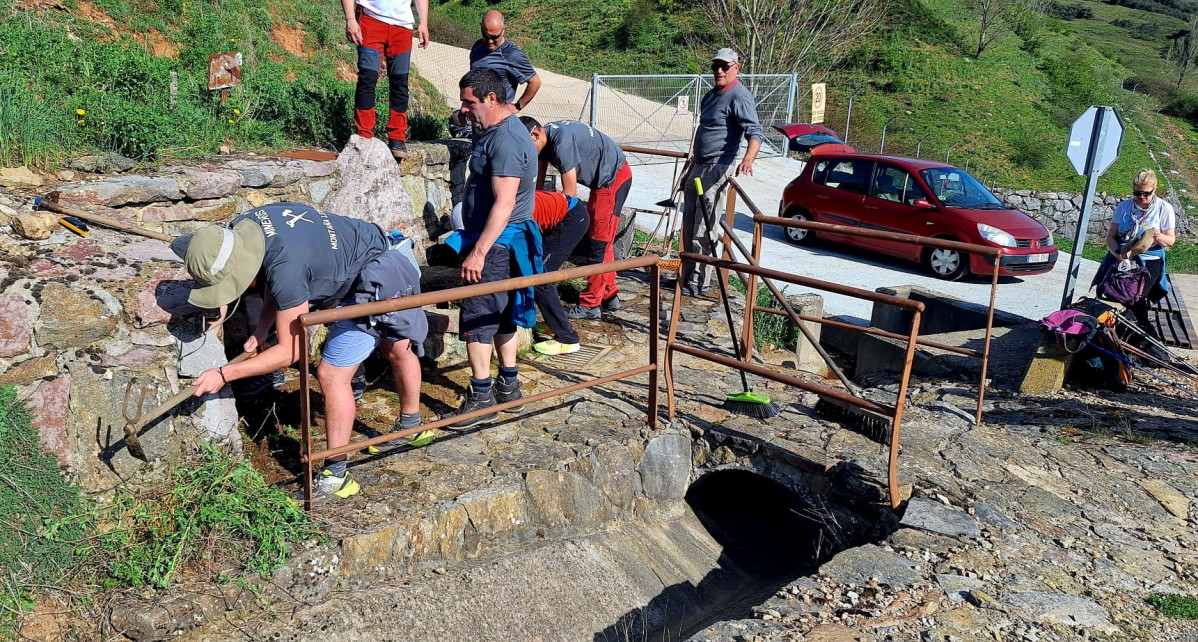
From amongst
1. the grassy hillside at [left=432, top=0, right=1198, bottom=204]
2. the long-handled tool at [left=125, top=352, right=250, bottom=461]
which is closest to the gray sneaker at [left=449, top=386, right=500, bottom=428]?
the long-handled tool at [left=125, top=352, right=250, bottom=461]

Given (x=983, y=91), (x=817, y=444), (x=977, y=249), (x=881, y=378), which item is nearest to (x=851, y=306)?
(x=881, y=378)

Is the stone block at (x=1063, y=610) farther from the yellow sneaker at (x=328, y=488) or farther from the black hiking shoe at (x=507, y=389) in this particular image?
the yellow sneaker at (x=328, y=488)

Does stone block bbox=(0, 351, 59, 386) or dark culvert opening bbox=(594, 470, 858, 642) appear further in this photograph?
dark culvert opening bbox=(594, 470, 858, 642)

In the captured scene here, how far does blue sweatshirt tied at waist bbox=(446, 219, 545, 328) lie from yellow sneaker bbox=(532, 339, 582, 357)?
89 centimetres

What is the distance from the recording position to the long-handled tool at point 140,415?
3324 millimetres

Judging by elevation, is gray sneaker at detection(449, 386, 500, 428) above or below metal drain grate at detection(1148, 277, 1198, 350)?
below

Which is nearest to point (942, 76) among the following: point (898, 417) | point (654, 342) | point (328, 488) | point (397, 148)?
point (397, 148)

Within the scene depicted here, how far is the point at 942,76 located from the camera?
26.1 m

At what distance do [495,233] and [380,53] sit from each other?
2527mm

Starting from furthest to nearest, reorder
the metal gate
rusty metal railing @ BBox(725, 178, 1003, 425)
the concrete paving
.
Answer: the metal gate < the concrete paving < rusty metal railing @ BBox(725, 178, 1003, 425)

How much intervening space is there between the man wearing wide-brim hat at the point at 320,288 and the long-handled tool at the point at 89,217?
2.51 ft

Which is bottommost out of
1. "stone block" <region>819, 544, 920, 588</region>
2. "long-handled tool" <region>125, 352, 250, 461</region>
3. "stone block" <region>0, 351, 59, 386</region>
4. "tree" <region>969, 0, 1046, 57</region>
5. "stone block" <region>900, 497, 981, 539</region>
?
"stone block" <region>819, 544, 920, 588</region>

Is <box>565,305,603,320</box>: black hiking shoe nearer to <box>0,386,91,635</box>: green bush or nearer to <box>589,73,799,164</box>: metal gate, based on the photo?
<box>0,386,91,635</box>: green bush

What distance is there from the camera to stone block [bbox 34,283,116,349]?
3.37m
